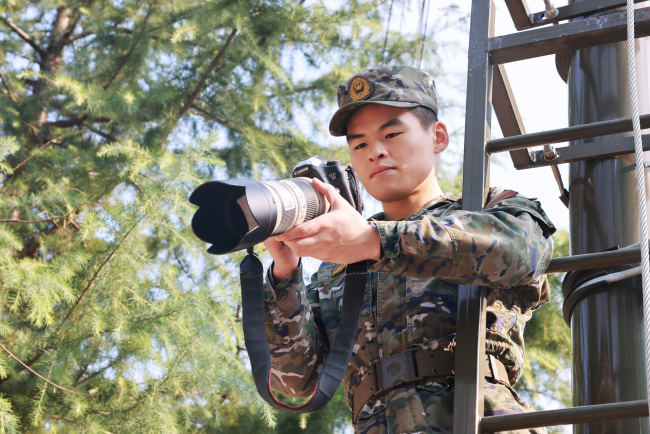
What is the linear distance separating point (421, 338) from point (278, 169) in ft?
11.2

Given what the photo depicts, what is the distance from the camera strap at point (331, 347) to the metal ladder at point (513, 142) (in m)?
0.24

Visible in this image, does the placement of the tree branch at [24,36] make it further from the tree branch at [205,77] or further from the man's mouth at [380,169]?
the man's mouth at [380,169]

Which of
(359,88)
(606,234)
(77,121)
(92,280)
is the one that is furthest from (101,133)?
(606,234)

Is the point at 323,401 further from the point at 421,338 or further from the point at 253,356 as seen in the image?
the point at 421,338

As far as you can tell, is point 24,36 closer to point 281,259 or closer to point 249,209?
point 281,259

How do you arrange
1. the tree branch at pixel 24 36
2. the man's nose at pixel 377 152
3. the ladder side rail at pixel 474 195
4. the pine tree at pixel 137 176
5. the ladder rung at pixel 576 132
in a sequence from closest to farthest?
the ladder side rail at pixel 474 195 → the ladder rung at pixel 576 132 → the man's nose at pixel 377 152 → the pine tree at pixel 137 176 → the tree branch at pixel 24 36

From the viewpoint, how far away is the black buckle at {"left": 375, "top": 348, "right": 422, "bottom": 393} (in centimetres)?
→ 176

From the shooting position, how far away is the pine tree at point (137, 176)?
3855 mm

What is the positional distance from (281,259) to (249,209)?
1.70 feet

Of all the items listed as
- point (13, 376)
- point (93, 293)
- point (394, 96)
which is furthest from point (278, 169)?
point (394, 96)

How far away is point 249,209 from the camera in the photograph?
134 cm

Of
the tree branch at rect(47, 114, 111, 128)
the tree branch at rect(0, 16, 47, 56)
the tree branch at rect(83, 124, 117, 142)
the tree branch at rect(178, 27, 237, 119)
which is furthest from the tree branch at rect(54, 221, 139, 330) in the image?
the tree branch at rect(0, 16, 47, 56)

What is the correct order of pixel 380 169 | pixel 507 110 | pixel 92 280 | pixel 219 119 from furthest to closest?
pixel 219 119 → pixel 92 280 → pixel 507 110 → pixel 380 169

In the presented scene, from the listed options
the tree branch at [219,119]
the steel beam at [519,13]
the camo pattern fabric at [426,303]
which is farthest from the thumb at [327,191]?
the tree branch at [219,119]
